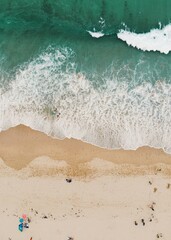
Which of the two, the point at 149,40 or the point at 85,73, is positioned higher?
the point at 149,40

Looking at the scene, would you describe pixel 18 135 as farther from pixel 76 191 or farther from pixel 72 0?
pixel 72 0

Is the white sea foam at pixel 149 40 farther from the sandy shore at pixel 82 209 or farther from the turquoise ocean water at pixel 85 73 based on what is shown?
the sandy shore at pixel 82 209

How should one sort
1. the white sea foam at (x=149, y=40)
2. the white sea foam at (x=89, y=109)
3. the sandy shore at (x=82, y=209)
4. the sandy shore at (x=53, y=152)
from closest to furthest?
the sandy shore at (x=82, y=209), the sandy shore at (x=53, y=152), the white sea foam at (x=89, y=109), the white sea foam at (x=149, y=40)

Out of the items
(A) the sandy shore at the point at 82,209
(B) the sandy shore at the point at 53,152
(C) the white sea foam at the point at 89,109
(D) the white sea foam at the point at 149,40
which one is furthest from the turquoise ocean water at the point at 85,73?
(A) the sandy shore at the point at 82,209

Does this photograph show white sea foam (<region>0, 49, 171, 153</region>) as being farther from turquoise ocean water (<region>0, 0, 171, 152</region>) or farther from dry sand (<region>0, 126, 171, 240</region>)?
dry sand (<region>0, 126, 171, 240</region>)

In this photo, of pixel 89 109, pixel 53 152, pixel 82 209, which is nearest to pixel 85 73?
pixel 89 109

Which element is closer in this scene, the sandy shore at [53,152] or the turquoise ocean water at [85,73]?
the sandy shore at [53,152]

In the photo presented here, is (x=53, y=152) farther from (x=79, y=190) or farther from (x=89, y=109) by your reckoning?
(x=89, y=109)

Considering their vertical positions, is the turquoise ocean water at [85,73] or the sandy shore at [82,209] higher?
the turquoise ocean water at [85,73]
